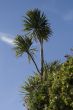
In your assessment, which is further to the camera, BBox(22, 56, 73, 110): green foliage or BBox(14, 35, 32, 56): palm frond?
BBox(14, 35, 32, 56): palm frond

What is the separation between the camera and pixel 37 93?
1094 inches

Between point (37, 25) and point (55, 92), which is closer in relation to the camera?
point (55, 92)

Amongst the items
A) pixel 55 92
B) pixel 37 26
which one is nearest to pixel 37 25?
pixel 37 26

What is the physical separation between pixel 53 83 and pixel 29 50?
10920 mm

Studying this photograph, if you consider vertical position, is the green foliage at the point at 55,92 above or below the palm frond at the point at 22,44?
below

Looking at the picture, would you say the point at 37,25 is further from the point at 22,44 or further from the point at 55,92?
the point at 55,92

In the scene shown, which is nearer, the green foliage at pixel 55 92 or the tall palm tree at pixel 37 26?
the green foliage at pixel 55 92

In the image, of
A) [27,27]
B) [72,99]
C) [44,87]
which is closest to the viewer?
[72,99]

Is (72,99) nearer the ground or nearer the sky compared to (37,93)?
nearer the ground

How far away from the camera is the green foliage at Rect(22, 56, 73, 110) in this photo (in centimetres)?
2423

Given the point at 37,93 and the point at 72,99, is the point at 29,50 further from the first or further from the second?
the point at 72,99

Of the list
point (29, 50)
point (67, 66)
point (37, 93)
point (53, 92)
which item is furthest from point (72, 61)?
point (29, 50)

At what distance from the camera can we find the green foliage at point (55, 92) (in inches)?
954

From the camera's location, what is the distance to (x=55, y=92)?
83.4 ft
